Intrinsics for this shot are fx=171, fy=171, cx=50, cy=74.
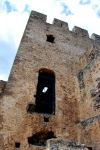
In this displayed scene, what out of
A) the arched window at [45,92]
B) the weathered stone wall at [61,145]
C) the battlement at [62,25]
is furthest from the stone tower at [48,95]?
the weathered stone wall at [61,145]

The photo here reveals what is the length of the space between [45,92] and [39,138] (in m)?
2.04

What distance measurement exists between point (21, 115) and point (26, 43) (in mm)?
3666

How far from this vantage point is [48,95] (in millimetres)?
7316

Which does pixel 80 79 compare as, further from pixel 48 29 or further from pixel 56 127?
pixel 48 29

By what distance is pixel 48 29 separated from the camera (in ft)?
32.1

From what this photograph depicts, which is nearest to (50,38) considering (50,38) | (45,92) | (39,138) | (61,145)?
(50,38)

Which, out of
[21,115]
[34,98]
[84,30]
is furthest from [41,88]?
[84,30]

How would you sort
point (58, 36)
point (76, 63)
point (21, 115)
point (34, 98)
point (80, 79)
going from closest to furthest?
point (21, 115) → point (34, 98) → point (80, 79) → point (76, 63) → point (58, 36)

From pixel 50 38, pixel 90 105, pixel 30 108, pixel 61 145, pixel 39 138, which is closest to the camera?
pixel 61 145

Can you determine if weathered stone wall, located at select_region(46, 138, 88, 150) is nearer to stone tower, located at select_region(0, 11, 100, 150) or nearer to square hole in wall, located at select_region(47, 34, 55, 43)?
stone tower, located at select_region(0, 11, 100, 150)

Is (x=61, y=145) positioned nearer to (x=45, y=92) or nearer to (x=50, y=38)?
(x=45, y=92)

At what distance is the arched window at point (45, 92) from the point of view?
683 cm

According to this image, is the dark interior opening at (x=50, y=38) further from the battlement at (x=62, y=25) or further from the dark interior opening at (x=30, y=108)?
the dark interior opening at (x=30, y=108)

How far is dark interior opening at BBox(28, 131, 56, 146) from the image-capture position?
573 cm
